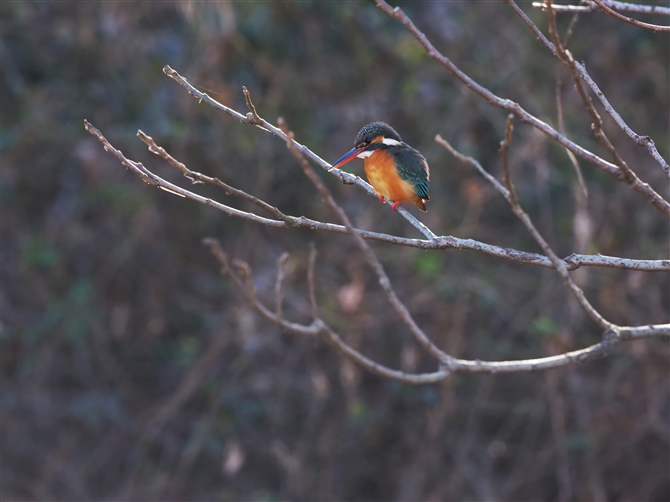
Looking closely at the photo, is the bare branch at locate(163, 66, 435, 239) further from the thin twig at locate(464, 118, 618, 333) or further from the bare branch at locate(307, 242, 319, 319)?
the thin twig at locate(464, 118, 618, 333)

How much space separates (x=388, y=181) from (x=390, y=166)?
0.08 meters

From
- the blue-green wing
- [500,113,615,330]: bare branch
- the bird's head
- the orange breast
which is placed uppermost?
the bird's head

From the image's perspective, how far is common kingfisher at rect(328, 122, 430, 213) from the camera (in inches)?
110

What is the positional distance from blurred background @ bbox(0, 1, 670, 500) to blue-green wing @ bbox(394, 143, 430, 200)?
1.63 metres

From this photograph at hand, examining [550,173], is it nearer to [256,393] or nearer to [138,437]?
[256,393]

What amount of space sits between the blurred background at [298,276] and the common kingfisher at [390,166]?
159cm

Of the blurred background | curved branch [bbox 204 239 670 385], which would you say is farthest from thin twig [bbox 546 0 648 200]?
the blurred background

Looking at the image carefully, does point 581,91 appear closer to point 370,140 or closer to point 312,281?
point 312,281

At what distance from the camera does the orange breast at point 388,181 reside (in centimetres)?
279

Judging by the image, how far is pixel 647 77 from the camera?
5.34 metres

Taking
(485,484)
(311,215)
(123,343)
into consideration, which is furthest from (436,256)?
(123,343)

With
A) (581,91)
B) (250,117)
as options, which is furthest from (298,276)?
(581,91)

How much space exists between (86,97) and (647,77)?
3.52 metres

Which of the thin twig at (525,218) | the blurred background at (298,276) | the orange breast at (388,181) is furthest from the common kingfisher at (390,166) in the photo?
the blurred background at (298,276)
